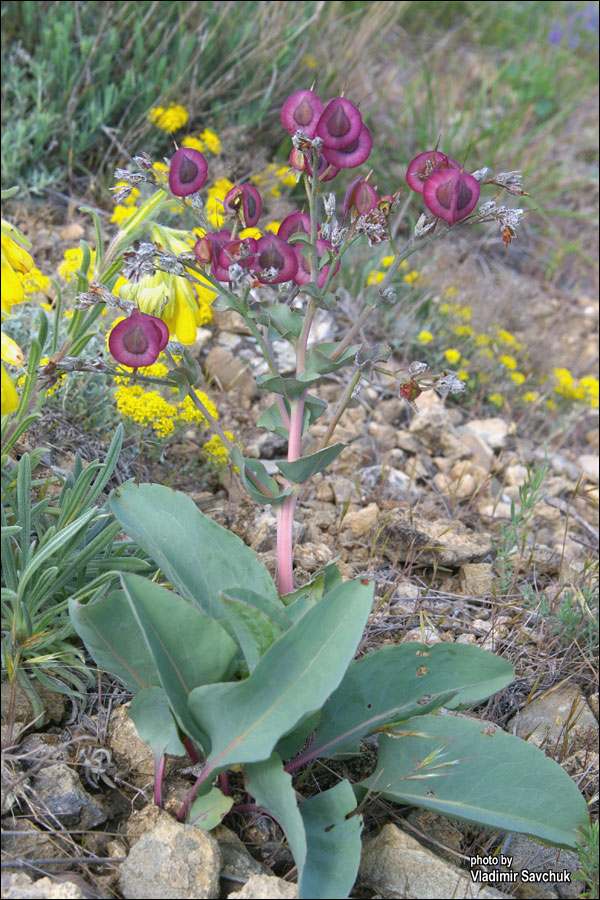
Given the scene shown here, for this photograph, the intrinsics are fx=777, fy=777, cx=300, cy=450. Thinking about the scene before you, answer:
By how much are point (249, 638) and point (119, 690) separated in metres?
0.52

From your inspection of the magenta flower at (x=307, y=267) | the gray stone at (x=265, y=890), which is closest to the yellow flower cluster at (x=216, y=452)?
the magenta flower at (x=307, y=267)

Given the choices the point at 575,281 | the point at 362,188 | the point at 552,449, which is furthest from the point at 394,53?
the point at 362,188

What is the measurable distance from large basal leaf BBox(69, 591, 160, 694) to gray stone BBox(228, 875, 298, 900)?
0.42 m

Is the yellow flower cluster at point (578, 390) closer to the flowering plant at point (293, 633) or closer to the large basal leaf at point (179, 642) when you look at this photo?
the flowering plant at point (293, 633)

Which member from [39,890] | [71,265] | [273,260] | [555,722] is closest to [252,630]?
[39,890]

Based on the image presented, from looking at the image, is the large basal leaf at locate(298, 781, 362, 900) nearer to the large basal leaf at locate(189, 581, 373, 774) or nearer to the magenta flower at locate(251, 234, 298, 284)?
A: the large basal leaf at locate(189, 581, 373, 774)

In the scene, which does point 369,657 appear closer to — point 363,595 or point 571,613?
point 363,595

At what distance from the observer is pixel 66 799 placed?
145cm

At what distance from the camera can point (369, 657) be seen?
5.24ft

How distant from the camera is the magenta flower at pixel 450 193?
5.28ft

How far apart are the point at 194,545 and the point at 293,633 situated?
41 cm

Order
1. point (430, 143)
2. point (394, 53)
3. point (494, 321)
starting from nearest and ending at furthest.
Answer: point (494, 321), point (430, 143), point (394, 53)

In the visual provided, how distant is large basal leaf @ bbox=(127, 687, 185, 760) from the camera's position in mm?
1468

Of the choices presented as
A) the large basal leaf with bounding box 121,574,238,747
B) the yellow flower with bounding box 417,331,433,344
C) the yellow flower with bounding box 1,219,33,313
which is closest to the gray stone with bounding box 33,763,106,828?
the large basal leaf with bounding box 121,574,238,747
